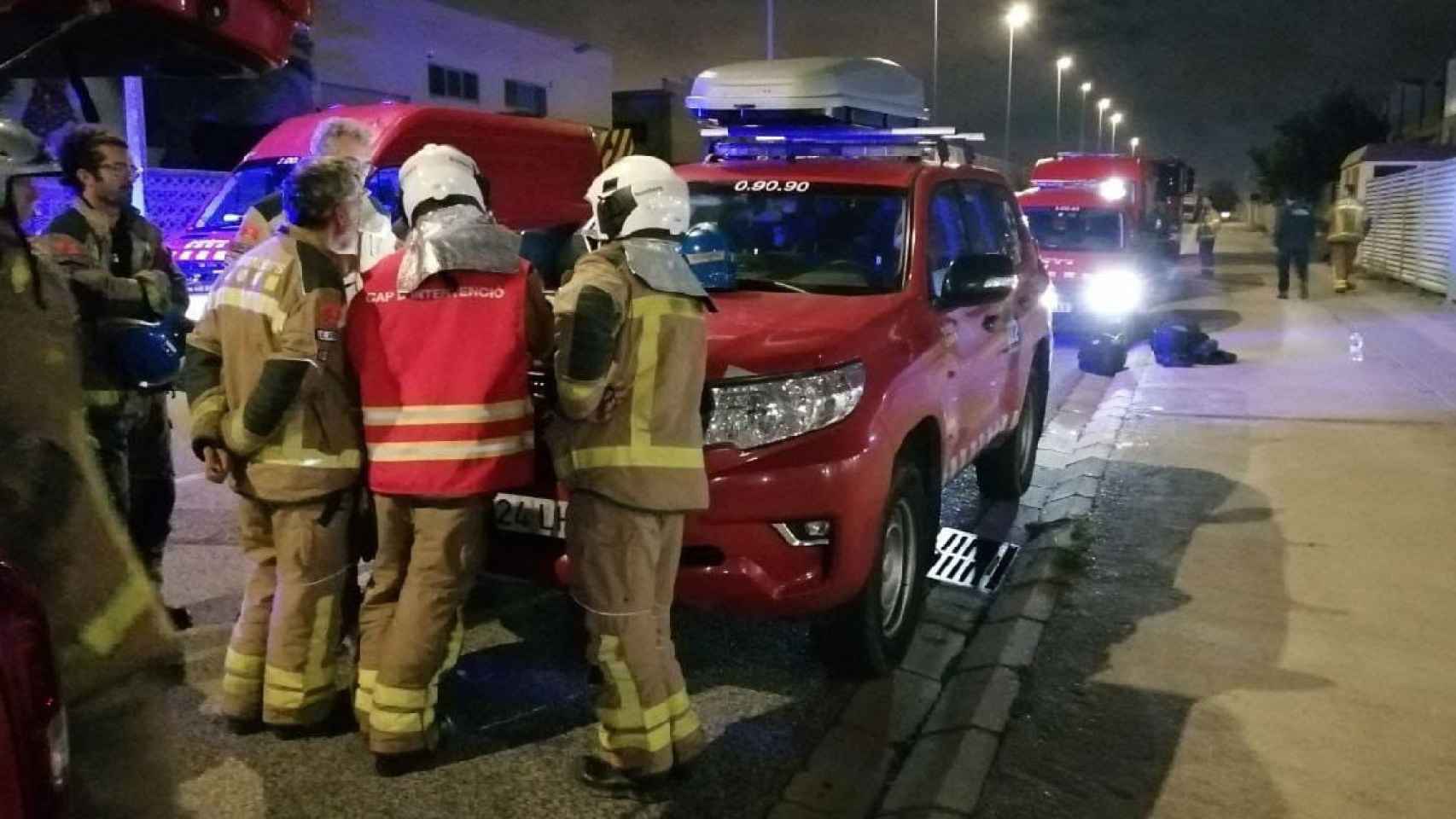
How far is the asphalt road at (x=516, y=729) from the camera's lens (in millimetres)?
3609

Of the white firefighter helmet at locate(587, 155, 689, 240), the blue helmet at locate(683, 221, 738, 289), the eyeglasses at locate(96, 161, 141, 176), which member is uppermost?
the eyeglasses at locate(96, 161, 141, 176)

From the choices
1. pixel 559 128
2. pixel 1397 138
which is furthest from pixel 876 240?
pixel 1397 138

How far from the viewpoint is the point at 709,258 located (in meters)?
4.71

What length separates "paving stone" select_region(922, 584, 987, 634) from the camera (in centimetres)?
533

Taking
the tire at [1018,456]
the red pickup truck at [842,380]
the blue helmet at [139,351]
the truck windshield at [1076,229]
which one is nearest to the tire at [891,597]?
the red pickup truck at [842,380]

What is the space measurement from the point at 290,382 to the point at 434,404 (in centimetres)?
42

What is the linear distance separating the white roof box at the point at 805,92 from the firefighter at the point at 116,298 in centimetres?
285

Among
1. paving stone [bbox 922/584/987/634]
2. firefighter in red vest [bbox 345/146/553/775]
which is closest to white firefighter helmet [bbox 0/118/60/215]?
firefighter in red vest [bbox 345/146/553/775]

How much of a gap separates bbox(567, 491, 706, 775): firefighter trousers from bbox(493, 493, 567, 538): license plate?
0.39m

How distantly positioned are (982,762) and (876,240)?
2.26 metres

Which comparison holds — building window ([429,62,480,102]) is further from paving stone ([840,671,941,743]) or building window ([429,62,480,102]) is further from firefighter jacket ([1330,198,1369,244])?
paving stone ([840,671,941,743])

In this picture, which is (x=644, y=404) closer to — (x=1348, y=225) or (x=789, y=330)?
(x=789, y=330)

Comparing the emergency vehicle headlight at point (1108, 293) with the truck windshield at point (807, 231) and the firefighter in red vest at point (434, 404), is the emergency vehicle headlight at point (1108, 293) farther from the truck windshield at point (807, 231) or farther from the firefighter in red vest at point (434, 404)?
the firefighter in red vest at point (434, 404)

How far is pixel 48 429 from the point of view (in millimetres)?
1646
